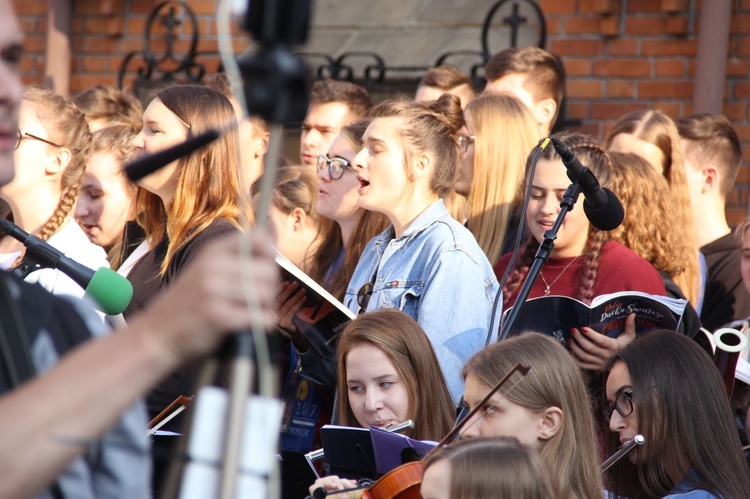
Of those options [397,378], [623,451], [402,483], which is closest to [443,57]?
[397,378]

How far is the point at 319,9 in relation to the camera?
655cm

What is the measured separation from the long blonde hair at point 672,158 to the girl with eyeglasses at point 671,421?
41.1 inches

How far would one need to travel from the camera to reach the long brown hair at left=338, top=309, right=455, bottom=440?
122 inches

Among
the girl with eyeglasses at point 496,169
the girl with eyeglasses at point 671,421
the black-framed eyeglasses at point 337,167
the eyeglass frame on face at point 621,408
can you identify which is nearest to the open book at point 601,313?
the girl with eyeglasses at point 671,421

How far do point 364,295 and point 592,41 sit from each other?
9.46ft

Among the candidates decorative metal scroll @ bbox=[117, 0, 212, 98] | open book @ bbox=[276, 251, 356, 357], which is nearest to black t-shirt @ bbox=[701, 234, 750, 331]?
open book @ bbox=[276, 251, 356, 357]

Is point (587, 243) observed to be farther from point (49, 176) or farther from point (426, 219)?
point (49, 176)

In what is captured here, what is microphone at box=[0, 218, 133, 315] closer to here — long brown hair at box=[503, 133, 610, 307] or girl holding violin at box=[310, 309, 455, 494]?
girl holding violin at box=[310, 309, 455, 494]

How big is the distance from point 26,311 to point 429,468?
3.80 ft

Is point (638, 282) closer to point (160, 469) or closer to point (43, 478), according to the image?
point (160, 469)

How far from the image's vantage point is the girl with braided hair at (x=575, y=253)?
3.46 metres

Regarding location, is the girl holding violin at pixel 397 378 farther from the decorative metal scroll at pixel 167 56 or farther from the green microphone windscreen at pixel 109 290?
the decorative metal scroll at pixel 167 56

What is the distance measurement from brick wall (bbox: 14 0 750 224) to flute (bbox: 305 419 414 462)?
130 inches

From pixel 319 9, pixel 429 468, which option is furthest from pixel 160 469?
pixel 319 9
